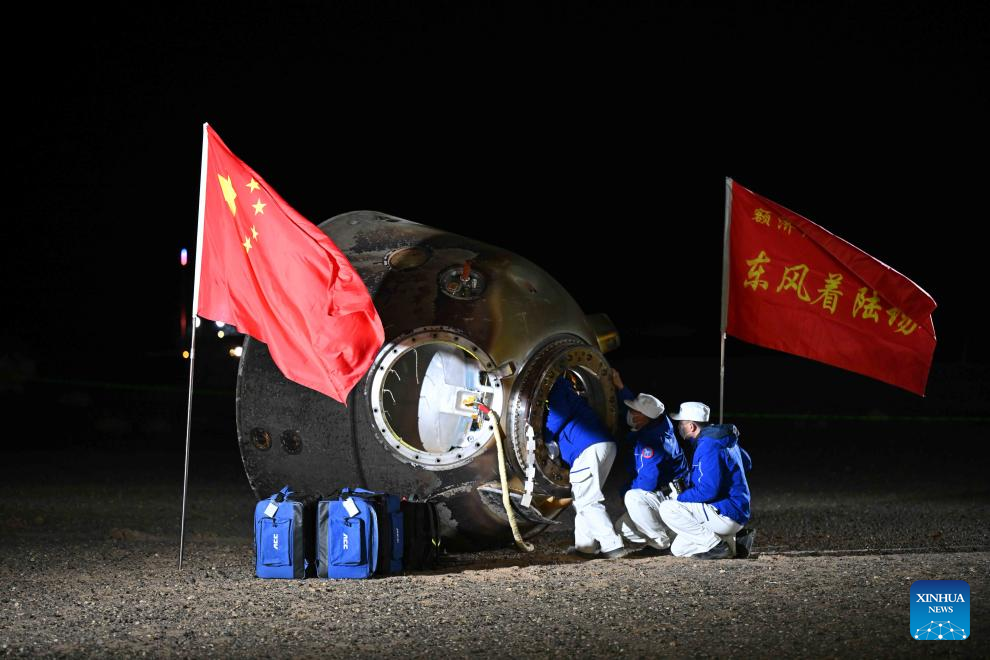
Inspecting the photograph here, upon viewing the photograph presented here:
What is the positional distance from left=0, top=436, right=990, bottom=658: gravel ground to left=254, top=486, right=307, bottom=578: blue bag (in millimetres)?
164

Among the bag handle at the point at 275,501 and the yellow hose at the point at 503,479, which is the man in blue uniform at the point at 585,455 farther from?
the bag handle at the point at 275,501

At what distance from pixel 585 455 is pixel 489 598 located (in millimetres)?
1877

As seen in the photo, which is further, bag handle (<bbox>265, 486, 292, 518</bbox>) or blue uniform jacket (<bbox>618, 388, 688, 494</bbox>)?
blue uniform jacket (<bbox>618, 388, 688, 494</bbox>)

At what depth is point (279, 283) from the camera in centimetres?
884

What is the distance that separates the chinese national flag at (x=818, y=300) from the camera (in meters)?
10.2

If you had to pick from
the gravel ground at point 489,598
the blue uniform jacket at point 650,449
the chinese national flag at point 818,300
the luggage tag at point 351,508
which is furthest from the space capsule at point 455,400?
the chinese national flag at point 818,300

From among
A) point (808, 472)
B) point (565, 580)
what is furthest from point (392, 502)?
point (808, 472)

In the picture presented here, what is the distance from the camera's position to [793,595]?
25.1 feet

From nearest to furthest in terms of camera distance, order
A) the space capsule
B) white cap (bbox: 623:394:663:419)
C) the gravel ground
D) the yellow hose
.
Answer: the gravel ground < the yellow hose < the space capsule < white cap (bbox: 623:394:663:419)

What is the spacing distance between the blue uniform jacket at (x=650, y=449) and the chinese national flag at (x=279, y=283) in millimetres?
2351

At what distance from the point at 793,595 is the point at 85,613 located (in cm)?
446

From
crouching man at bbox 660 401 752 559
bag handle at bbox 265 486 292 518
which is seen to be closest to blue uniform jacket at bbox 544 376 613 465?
crouching man at bbox 660 401 752 559

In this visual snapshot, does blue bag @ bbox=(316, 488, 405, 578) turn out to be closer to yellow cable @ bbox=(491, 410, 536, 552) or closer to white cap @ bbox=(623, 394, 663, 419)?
yellow cable @ bbox=(491, 410, 536, 552)

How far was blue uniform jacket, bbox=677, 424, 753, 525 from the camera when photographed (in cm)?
930
